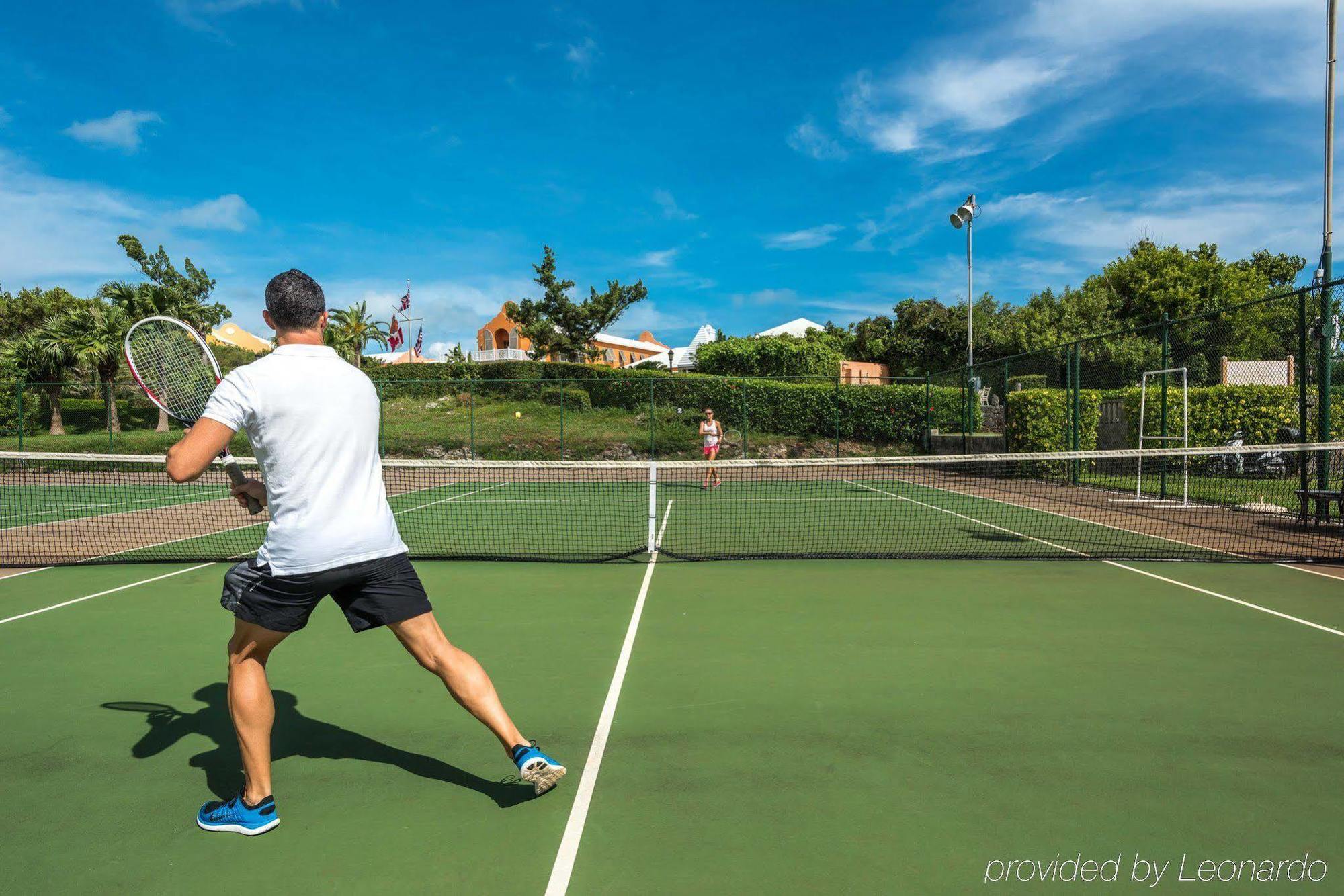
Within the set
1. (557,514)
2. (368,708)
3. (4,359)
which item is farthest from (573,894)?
(4,359)

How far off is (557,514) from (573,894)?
10.3m

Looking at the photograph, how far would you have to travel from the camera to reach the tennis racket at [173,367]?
346 centimetres

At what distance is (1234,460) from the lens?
51.4 feet

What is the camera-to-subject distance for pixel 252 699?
2.74 meters

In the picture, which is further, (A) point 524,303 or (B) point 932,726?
(A) point 524,303

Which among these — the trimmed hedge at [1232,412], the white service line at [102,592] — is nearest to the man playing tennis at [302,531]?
the white service line at [102,592]

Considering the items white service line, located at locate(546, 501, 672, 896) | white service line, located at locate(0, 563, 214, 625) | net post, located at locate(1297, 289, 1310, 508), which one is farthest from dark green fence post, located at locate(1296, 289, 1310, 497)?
white service line, located at locate(0, 563, 214, 625)

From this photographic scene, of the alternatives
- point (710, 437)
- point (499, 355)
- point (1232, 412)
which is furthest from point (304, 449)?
point (499, 355)

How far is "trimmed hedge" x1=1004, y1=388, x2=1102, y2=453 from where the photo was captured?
16.9 metres

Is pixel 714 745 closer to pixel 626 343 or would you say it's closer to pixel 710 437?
pixel 710 437

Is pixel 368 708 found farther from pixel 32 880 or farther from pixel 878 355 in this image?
pixel 878 355

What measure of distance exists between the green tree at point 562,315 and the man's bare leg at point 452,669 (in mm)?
37886

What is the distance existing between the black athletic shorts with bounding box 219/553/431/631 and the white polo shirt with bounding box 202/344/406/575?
0.04 meters

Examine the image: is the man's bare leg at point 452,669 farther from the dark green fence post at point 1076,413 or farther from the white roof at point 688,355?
the white roof at point 688,355
